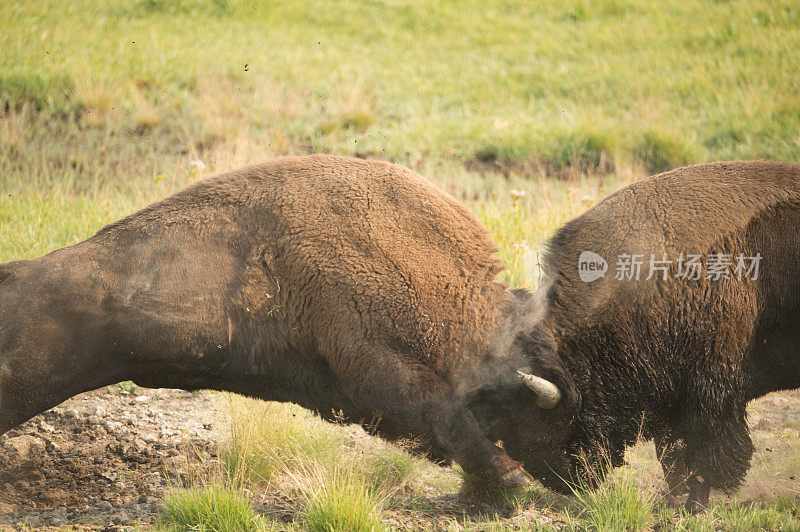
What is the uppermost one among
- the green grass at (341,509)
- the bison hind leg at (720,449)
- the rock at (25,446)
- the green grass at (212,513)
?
the bison hind leg at (720,449)

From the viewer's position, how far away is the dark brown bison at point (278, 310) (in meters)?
3.46

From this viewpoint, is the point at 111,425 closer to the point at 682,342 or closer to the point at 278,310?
the point at 278,310

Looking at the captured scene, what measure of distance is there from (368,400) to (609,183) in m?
7.33

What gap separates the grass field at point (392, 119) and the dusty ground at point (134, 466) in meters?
0.05

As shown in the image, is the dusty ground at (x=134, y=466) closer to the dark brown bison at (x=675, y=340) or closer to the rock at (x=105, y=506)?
the rock at (x=105, y=506)

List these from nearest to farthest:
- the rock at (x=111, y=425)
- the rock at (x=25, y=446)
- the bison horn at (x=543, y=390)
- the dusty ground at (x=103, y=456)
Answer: the bison horn at (x=543, y=390) → the dusty ground at (x=103, y=456) → the rock at (x=25, y=446) → the rock at (x=111, y=425)

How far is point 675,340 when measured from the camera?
397 centimetres

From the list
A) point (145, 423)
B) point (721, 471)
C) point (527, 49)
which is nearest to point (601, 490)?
point (721, 471)

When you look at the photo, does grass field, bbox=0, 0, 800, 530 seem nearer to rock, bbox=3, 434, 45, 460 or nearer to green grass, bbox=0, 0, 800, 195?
green grass, bbox=0, 0, 800, 195

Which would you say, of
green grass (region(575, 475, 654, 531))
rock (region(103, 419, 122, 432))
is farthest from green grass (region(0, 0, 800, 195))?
green grass (region(575, 475, 654, 531))

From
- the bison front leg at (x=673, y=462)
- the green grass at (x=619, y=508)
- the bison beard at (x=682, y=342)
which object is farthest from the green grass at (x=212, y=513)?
the bison front leg at (x=673, y=462)

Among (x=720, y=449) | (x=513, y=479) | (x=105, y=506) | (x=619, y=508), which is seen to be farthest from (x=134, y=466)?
(x=720, y=449)

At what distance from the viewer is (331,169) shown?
396 cm

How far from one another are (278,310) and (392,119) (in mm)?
9412
